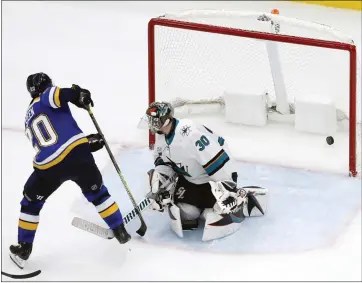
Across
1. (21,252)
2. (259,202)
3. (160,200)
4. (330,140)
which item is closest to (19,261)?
(21,252)

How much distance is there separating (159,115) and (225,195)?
44cm

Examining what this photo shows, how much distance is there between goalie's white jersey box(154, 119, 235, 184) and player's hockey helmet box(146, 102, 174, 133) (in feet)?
0.23

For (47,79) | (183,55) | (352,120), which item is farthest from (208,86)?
(47,79)

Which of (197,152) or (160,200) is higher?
(197,152)

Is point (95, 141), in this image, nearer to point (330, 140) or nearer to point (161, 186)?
point (161, 186)

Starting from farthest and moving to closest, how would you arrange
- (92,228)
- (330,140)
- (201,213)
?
(330,140), (201,213), (92,228)

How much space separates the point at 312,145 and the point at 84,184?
1400mm

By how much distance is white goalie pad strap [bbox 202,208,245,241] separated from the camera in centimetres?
527

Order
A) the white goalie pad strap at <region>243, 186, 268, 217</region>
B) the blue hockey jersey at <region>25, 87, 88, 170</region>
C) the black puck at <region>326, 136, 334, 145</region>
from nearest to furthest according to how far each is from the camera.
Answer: the blue hockey jersey at <region>25, 87, 88, 170</region>
the white goalie pad strap at <region>243, 186, 268, 217</region>
the black puck at <region>326, 136, 334, 145</region>

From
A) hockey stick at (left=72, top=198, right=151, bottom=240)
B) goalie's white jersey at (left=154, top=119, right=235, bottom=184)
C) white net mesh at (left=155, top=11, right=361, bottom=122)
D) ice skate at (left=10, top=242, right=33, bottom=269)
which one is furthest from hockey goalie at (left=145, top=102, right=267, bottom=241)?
white net mesh at (left=155, top=11, right=361, bottom=122)

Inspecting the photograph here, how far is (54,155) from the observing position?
5035mm

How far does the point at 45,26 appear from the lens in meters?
7.52

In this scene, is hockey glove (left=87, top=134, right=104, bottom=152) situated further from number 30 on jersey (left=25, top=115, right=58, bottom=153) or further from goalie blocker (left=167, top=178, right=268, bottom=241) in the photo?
goalie blocker (left=167, top=178, right=268, bottom=241)

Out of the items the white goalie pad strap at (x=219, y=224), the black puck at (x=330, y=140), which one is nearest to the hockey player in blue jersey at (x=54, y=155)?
the white goalie pad strap at (x=219, y=224)
